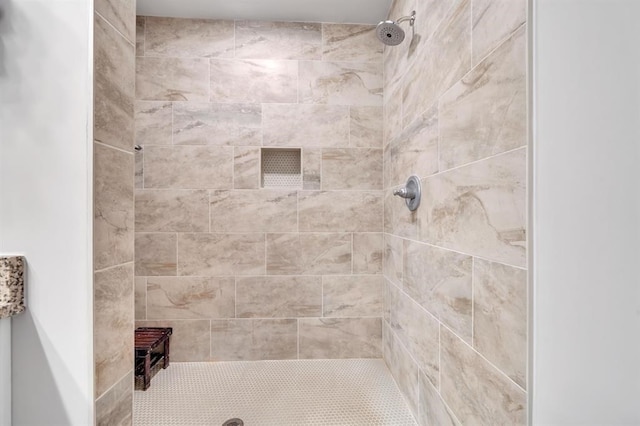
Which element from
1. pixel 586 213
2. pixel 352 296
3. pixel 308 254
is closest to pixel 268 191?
pixel 308 254

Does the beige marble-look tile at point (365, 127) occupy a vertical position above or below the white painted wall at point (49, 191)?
above

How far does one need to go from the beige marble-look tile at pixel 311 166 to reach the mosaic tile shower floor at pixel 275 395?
1079 millimetres

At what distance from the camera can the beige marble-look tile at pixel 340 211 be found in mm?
1828

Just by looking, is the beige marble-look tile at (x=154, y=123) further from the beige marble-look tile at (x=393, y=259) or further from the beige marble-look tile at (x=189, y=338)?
the beige marble-look tile at (x=393, y=259)

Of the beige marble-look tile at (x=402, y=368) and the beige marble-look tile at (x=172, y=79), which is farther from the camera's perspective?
the beige marble-look tile at (x=172, y=79)

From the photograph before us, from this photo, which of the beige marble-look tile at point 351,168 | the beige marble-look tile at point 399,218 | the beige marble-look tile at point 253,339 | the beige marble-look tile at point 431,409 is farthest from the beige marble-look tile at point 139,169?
the beige marble-look tile at point 431,409

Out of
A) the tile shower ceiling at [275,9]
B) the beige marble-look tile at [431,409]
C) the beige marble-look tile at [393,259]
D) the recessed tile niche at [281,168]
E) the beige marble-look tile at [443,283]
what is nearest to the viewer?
the beige marble-look tile at [443,283]

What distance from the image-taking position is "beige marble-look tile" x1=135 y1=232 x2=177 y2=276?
5.81 feet

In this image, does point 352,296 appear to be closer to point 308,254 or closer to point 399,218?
point 308,254

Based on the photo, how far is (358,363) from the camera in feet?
5.90

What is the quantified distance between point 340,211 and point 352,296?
1.73ft

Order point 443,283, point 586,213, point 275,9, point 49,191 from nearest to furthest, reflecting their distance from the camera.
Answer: point 586,213
point 49,191
point 443,283
point 275,9

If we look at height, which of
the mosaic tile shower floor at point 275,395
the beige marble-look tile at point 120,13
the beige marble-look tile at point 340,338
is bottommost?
the mosaic tile shower floor at point 275,395

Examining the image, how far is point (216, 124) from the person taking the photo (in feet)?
5.90
